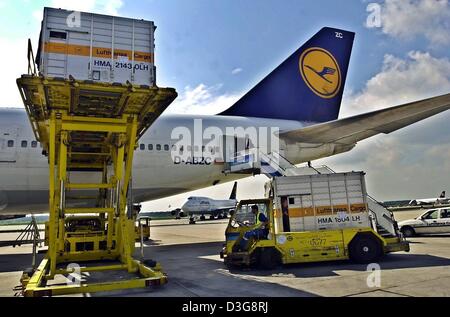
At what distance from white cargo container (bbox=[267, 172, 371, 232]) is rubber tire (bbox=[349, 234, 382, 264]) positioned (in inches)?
15.8

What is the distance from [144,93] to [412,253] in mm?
9383

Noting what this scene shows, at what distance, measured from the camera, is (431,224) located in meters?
16.7

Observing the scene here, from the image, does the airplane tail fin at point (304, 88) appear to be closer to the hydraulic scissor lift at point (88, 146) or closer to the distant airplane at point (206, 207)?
the hydraulic scissor lift at point (88, 146)

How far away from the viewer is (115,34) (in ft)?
23.6

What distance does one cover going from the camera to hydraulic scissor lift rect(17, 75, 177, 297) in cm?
650

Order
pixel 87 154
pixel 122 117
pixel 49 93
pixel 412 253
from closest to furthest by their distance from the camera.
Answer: pixel 49 93
pixel 122 117
pixel 87 154
pixel 412 253

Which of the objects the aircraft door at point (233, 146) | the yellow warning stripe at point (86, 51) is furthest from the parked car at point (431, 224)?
the yellow warning stripe at point (86, 51)

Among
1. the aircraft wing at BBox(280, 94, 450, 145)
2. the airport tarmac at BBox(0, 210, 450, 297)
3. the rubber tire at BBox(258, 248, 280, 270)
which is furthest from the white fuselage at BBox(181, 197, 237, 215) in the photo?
the rubber tire at BBox(258, 248, 280, 270)

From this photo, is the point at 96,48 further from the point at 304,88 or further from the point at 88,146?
the point at 304,88

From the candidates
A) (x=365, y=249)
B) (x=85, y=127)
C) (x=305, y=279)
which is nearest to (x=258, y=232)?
(x=305, y=279)

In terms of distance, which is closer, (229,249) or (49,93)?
(49,93)

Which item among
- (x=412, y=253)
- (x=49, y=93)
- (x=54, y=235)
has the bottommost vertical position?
(x=412, y=253)

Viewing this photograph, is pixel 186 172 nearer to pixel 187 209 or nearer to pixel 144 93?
pixel 144 93

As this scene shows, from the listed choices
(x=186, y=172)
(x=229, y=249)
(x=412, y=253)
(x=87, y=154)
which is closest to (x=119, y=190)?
(x=87, y=154)
